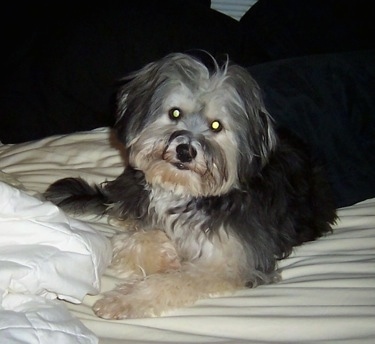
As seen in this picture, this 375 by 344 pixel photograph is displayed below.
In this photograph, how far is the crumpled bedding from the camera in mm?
1545

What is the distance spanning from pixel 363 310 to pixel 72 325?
74 cm

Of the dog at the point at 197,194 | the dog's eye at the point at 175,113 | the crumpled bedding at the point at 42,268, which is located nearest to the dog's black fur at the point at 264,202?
the dog at the point at 197,194

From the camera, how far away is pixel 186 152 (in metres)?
1.90

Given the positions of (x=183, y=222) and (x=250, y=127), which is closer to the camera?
(x=250, y=127)

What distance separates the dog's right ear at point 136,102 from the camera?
2031 millimetres

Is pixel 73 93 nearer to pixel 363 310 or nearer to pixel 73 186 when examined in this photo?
pixel 73 186

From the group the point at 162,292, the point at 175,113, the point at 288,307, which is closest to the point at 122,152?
the point at 175,113

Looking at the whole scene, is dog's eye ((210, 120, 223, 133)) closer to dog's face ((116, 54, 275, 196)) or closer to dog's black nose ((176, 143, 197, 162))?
dog's face ((116, 54, 275, 196))

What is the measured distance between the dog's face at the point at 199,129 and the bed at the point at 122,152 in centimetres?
27

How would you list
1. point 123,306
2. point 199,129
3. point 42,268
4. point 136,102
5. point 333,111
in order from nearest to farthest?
point 42,268
point 123,306
point 199,129
point 136,102
point 333,111

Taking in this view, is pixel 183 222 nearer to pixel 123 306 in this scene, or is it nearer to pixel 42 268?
pixel 123 306

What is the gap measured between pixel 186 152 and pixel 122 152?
2.55ft

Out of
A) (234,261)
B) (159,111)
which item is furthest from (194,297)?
(159,111)

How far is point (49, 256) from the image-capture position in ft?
5.49
